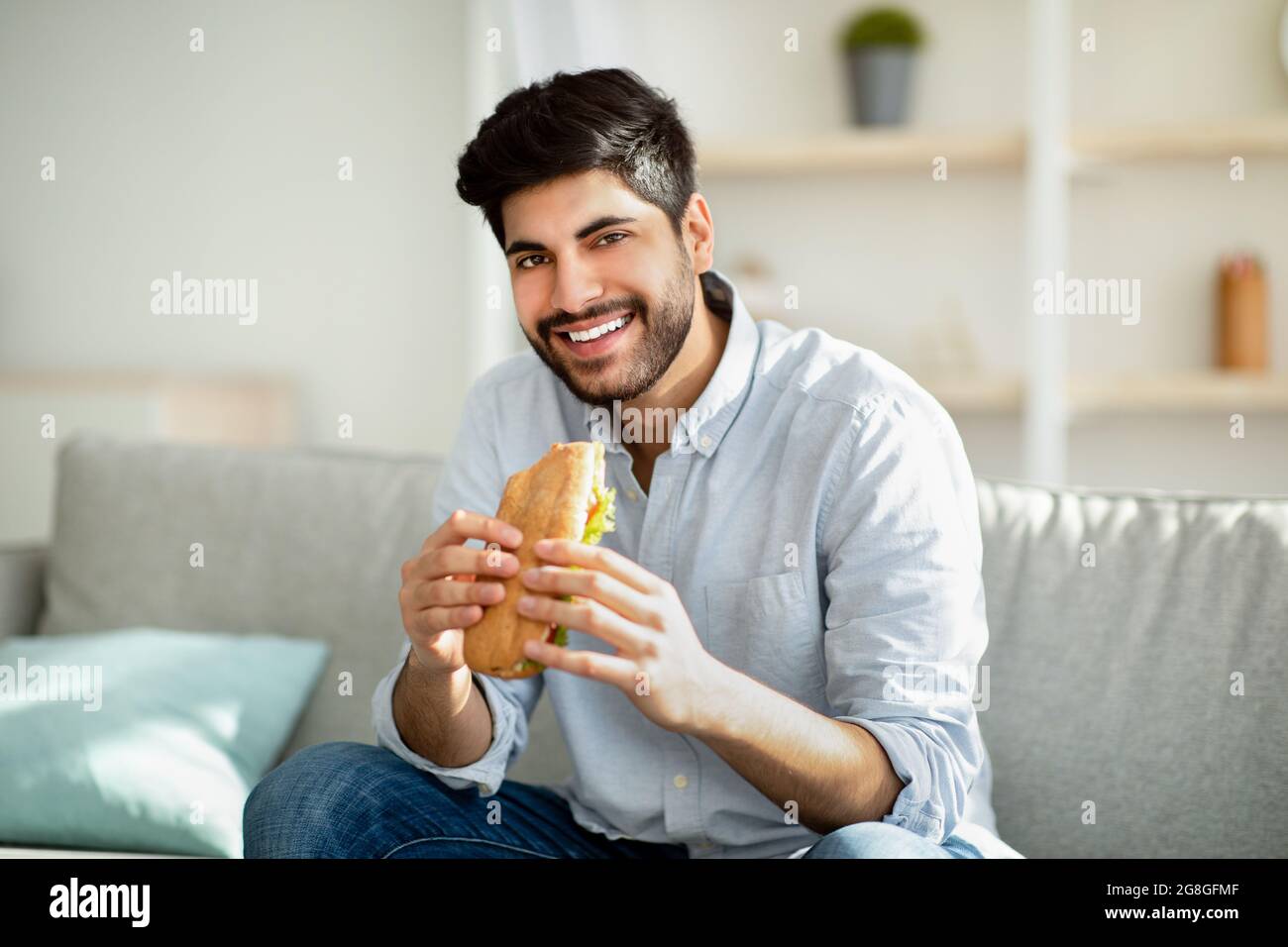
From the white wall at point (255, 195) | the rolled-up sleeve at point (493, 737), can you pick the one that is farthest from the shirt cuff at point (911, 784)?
the white wall at point (255, 195)

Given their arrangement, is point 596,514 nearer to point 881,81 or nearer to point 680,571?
point 680,571

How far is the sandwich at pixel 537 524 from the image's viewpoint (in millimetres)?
1057

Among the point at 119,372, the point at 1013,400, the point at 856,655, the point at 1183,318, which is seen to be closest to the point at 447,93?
the point at 119,372

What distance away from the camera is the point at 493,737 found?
1338 millimetres

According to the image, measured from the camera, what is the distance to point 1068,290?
3092 mm

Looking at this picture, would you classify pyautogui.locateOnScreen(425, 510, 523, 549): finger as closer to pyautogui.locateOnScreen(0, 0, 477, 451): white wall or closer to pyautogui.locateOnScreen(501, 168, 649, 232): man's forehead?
pyautogui.locateOnScreen(501, 168, 649, 232): man's forehead

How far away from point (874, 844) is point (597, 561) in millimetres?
316

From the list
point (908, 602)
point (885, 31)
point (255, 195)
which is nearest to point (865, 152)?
point (885, 31)

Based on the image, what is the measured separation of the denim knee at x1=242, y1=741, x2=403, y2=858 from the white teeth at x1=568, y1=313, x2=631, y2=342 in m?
0.49

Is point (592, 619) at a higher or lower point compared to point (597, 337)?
lower

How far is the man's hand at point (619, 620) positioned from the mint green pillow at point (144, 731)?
827 millimetres
